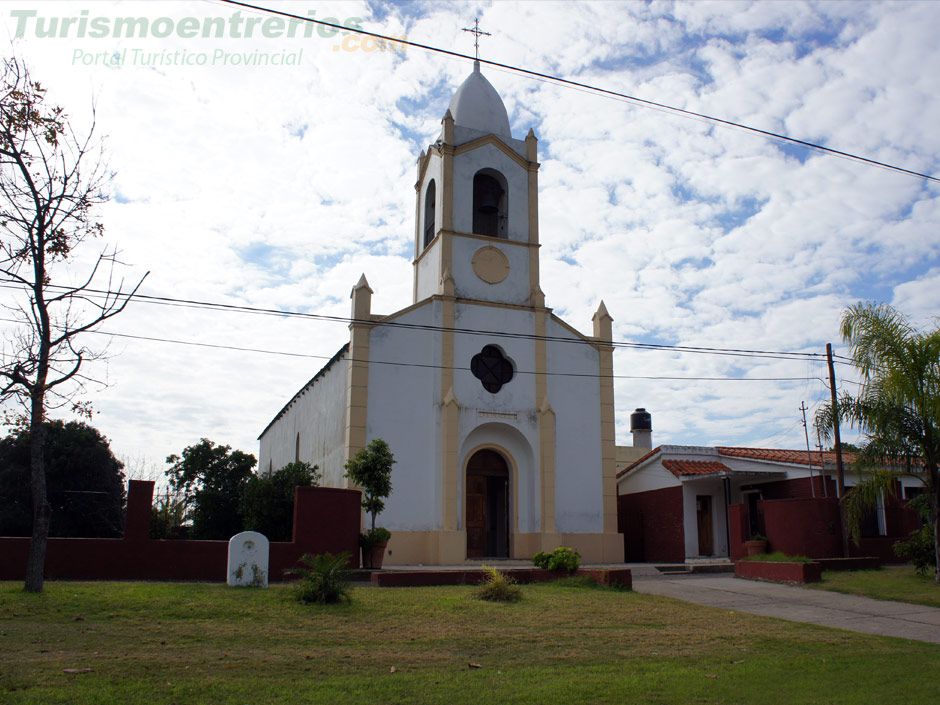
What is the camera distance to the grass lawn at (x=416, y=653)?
736 cm

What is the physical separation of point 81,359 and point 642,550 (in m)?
20.6

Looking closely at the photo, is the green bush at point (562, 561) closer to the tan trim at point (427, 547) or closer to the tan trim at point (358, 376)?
the tan trim at point (427, 547)

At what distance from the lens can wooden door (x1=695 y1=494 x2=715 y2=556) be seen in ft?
87.9

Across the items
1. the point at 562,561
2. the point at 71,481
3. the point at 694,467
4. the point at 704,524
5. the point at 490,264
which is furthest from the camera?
the point at 71,481

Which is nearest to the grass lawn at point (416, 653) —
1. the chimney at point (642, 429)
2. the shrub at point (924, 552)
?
the shrub at point (924, 552)

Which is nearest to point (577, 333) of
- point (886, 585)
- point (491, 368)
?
point (491, 368)

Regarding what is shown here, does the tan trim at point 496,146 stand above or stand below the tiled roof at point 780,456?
above

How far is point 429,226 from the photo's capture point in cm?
2822

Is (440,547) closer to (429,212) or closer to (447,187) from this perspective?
(447,187)

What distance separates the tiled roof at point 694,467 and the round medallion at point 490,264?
8.56m

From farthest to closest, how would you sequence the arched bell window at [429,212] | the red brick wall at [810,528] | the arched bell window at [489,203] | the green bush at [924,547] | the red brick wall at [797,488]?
the arched bell window at [429,212], the arched bell window at [489,203], the red brick wall at [797,488], the red brick wall at [810,528], the green bush at [924,547]

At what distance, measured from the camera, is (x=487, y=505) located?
25188mm

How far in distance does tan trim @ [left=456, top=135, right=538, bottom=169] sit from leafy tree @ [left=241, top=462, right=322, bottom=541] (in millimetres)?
12160

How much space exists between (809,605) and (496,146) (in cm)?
1837
